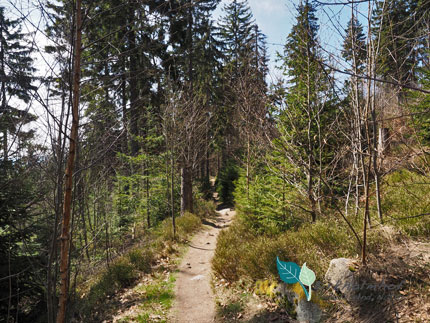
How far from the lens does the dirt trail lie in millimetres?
4668

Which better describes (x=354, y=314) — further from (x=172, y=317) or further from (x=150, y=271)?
(x=150, y=271)

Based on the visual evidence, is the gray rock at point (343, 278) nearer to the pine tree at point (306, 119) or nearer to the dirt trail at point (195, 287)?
the pine tree at point (306, 119)

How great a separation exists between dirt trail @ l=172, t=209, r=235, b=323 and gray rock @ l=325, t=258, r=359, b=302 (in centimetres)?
231

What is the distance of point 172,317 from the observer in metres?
4.62

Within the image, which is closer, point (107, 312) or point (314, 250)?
point (314, 250)

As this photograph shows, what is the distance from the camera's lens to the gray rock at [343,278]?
141 inches

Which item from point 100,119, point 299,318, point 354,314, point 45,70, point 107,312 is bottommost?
point 107,312

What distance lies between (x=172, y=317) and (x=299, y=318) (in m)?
2.39

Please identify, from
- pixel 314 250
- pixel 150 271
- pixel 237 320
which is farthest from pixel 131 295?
pixel 314 250

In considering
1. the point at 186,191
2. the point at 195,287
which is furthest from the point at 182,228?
the point at 195,287

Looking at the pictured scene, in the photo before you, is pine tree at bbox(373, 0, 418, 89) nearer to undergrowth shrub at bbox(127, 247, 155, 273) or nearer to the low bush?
the low bush

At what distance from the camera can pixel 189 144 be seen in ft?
32.6

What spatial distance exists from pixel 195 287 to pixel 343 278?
3.40 m

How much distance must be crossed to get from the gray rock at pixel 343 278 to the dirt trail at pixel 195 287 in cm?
231
